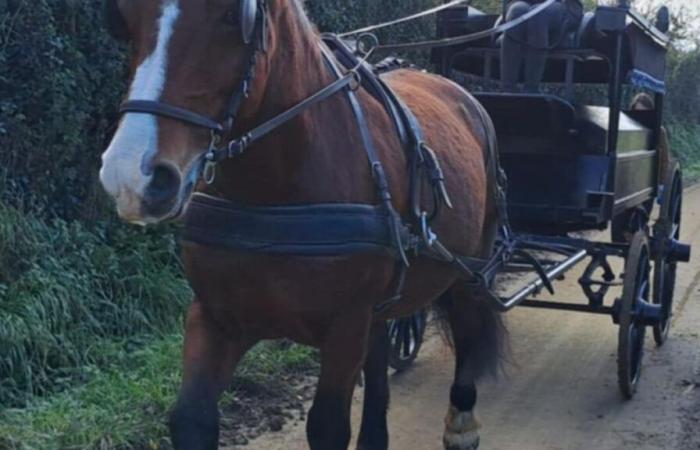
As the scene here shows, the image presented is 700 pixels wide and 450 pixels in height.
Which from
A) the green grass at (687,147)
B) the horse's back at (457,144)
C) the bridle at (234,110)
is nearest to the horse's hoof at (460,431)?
the horse's back at (457,144)

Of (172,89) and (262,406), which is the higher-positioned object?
(172,89)

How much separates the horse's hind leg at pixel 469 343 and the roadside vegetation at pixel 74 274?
3.52 feet

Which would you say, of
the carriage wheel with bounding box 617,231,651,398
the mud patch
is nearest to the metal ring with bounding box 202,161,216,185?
the mud patch

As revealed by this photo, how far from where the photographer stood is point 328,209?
131 inches

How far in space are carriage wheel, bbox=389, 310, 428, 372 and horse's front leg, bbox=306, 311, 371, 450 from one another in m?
2.66

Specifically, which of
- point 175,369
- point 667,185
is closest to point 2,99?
point 175,369

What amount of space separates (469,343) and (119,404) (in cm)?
179

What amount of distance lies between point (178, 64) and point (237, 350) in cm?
120

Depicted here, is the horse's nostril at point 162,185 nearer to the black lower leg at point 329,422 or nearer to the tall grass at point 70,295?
the black lower leg at point 329,422

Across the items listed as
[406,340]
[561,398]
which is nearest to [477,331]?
[561,398]

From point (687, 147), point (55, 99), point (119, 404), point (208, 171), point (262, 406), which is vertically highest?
point (208, 171)

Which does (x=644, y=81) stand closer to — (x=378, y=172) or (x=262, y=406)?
(x=262, y=406)

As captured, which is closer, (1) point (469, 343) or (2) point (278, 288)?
(2) point (278, 288)

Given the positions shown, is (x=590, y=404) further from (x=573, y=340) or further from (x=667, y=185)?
(x=667, y=185)
